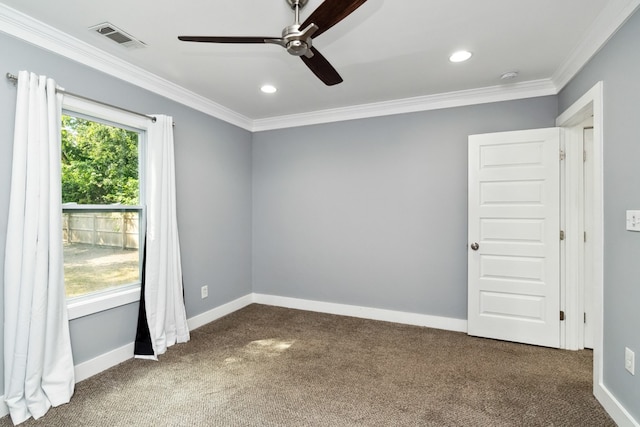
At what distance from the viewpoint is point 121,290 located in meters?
2.78

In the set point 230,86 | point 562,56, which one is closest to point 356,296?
point 230,86

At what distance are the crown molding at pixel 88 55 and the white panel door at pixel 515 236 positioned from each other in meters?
2.97

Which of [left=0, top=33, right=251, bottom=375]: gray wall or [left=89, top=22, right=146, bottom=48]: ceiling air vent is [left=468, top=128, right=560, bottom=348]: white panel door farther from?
[left=89, top=22, right=146, bottom=48]: ceiling air vent

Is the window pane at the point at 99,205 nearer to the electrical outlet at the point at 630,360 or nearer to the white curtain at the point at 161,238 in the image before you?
the white curtain at the point at 161,238

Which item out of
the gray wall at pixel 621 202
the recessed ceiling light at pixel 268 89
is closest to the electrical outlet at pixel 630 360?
the gray wall at pixel 621 202

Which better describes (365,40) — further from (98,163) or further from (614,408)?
(614,408)

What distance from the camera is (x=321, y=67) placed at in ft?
6.37

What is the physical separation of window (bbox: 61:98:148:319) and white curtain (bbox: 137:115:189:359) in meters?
0.14

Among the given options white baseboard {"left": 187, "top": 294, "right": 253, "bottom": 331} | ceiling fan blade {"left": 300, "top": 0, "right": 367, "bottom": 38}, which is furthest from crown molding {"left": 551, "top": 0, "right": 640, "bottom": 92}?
white baseboard {"left": 187, "top": 294, "right": 253, "bottom": 331}

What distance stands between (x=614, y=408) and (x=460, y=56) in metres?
2.63

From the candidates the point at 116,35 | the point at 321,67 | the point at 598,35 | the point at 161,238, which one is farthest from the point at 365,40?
the point at 161,238

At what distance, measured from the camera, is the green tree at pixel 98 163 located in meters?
2.40

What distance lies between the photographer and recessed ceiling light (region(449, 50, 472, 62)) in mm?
2495

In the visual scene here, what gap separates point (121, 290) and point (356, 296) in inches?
97.4
